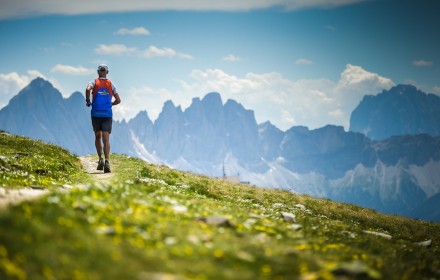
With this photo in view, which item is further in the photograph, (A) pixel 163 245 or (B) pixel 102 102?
(B) pixel 102 102

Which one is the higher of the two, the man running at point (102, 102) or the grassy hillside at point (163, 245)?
the man running at point (102, 102)

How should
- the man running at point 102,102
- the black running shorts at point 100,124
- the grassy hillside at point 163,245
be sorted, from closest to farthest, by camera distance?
the grassy hillside at point 163,245 < the man running at point 102,102 < the black running shorts at point 100,124

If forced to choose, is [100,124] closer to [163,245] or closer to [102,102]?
[102,102]

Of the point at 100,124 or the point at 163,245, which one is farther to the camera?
the point at 100,124

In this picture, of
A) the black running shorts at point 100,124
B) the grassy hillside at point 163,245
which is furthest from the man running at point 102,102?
the grassy hillside at point 163,245

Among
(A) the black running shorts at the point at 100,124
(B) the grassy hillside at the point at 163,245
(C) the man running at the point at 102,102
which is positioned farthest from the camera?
(A) the black running shorts at the point at 100,124

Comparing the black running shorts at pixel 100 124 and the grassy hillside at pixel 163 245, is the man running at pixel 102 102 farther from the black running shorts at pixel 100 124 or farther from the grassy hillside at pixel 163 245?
the grassy hillside at pixel 163 245

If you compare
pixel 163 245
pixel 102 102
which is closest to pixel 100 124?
pixel 102 102

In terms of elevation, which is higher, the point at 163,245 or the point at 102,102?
the point at 102,102

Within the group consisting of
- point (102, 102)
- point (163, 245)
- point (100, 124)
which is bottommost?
point (163, 245)

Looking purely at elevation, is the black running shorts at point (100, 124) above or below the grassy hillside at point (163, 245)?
above

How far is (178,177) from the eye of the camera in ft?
97.3

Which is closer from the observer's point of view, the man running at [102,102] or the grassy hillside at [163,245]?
the grassy hillside at [163,245]

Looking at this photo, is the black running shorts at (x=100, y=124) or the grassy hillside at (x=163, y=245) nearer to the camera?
the grassy hillside at (x=163, y=245)
